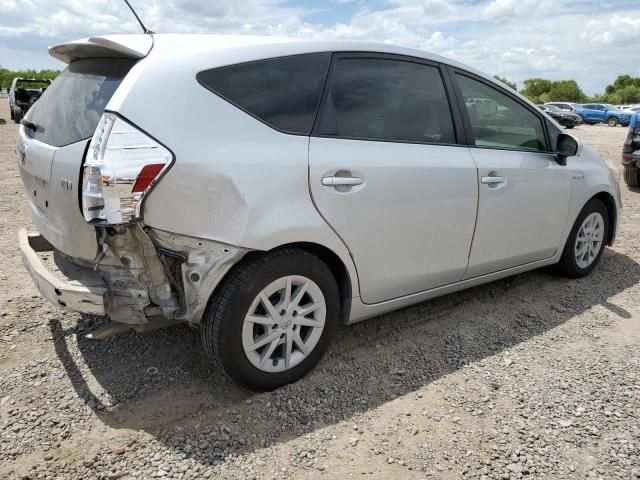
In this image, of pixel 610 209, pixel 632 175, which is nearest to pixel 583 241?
pixel 610 209

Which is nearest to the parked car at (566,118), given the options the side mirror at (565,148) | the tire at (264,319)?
the side mirror at (565,148)

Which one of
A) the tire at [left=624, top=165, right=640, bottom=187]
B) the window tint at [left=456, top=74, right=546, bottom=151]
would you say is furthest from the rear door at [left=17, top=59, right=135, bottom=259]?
the tire at [left=624, top=165, right=640, bottom=187]

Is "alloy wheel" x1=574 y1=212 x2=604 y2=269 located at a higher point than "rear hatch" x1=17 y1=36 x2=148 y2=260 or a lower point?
lower

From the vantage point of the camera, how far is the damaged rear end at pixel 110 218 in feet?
7.52

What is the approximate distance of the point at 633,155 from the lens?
882 cm

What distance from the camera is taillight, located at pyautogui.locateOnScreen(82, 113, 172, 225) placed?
89.0 inches

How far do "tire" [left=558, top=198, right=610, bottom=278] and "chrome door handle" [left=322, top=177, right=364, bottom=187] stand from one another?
2463 mm

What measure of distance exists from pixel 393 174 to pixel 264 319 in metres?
1.08

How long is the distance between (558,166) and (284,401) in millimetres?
2759

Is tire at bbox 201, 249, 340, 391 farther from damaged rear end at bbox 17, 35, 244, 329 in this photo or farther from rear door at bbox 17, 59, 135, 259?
rear door at bbox 17, 59, 135, 259

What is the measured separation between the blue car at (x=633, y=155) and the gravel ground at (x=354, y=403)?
19.6ft

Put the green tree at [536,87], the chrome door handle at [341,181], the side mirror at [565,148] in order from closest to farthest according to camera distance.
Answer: the chrome door handle at [341,181]
the side mirror at [565,148]
the green tree at [536,87]

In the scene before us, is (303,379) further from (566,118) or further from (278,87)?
(566,118)

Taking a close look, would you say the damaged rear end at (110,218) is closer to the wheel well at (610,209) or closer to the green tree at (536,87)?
the wheel well at (610,209)
